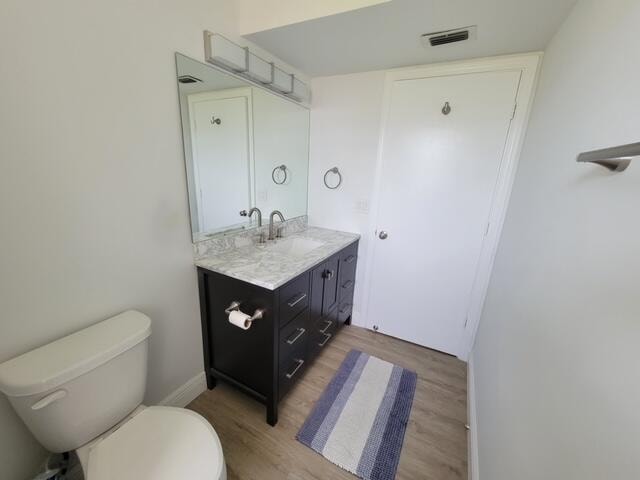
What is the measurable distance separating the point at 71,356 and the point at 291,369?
3.43ft

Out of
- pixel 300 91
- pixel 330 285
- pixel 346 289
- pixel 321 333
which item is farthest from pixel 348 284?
pixel 300 91

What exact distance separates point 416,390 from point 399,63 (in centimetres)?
231

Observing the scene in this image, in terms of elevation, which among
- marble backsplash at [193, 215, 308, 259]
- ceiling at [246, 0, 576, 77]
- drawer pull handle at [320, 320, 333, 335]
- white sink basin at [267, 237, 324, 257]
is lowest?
drawer pull handle at [320, 320, 333, 335]

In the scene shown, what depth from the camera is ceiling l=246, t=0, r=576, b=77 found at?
3.96 ft

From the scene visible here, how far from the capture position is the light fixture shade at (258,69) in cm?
157

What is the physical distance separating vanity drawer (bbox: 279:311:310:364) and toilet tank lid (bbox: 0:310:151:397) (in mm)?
656

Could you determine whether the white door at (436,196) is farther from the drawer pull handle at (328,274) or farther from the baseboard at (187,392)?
the baseboard at (187,392)

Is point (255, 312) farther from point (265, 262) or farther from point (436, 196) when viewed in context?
point (436, 196)

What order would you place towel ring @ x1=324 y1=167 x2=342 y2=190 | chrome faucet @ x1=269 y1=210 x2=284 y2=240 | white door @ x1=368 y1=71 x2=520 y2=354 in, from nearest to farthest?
white door @ x1=368 y1=71 x2=520 y2=354
chrome faucet @ x1=269 y1=210 x2=284 y2=240
towel ring @ x1=324 y1=167 x2=342 y2=190

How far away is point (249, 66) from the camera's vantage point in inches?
61.5

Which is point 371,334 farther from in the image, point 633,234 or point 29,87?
point 29,87

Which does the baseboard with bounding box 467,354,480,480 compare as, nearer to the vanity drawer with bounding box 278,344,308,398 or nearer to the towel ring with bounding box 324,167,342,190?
the vanity drawer with bounding box 278,344,308,398

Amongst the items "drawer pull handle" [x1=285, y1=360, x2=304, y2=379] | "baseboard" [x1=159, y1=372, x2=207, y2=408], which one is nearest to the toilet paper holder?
"drawer pull handle" [x1=285, y1=360, x2=304, y2=379]

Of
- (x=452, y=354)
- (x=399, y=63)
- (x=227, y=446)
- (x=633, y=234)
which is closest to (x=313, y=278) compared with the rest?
(x=227, y=446)
